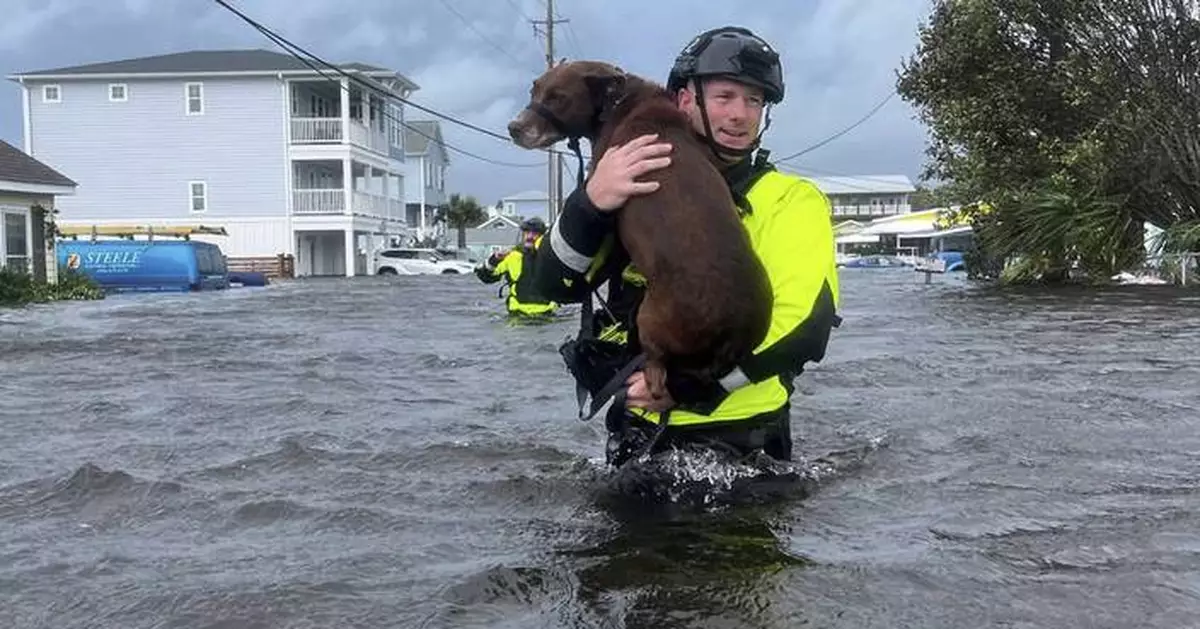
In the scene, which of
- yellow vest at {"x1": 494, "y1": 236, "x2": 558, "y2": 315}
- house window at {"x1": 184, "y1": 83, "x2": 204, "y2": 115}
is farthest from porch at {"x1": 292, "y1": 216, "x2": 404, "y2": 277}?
yellow vest at {"x1": 494, "y1": 236, "x2": 558, "y2": 315}

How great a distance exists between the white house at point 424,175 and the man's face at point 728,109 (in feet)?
211

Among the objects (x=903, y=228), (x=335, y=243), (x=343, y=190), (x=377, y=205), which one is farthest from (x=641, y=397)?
(x=903, y=228)

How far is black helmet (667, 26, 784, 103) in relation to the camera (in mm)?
3332

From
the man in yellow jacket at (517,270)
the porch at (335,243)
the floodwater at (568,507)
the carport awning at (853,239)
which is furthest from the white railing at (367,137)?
the floodwater at (568,507)

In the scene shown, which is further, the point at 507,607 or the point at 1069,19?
the point at 1069,19

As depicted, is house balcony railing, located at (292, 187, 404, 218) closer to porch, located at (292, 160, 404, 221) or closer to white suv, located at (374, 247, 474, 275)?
porch, located at (292, 160, 404, 221)

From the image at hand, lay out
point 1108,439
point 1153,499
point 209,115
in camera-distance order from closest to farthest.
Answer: point 1153,499 < point 1108,439 < point 209,115

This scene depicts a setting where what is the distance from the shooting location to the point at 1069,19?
24828 millimetres

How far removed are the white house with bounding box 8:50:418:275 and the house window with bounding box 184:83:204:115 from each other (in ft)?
0.13

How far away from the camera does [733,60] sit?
3326mm

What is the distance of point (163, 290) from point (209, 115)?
60.9 ft

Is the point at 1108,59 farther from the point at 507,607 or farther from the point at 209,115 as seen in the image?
the point at 209,115

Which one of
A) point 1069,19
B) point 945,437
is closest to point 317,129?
point 1069,19

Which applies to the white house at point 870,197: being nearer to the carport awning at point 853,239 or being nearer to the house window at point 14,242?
the carport awning at point 853,239
